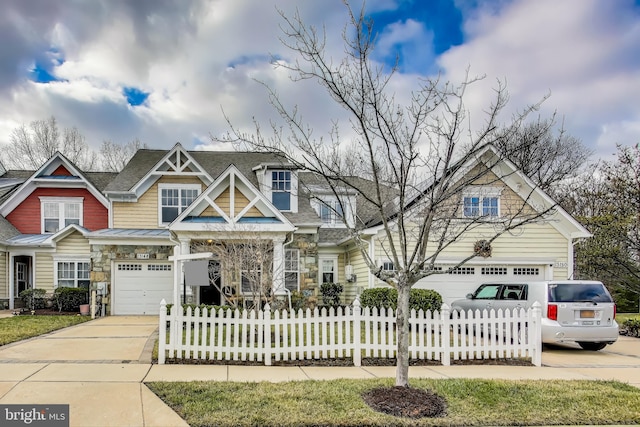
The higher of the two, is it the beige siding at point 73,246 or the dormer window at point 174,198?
the dormer window at point 174,198

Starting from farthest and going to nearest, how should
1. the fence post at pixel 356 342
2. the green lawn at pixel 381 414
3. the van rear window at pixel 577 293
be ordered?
the van rear window at pixel 577 293, the fence post at pixel 356 342, the green lawn at pixel 381 414

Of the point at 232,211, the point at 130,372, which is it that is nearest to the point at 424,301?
the point at 232,211

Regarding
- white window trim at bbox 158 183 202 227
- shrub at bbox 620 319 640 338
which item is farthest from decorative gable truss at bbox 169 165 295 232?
shrub at bbox 620 319 640 338

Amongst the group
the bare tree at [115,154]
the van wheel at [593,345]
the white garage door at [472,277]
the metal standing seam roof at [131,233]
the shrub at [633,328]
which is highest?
the bare tree at [115,154]

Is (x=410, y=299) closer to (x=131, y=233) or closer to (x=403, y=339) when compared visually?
(x=403, y=339)

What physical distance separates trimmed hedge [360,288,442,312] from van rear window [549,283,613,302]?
2.91 metres

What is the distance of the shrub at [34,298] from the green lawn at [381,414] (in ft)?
49.6

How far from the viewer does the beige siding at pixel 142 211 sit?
1934cm

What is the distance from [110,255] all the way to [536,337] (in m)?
14.9

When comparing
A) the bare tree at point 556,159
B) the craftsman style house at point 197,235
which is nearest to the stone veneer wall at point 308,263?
the craftsman style house at point 197,235

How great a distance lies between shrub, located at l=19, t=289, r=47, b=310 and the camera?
1884 cm

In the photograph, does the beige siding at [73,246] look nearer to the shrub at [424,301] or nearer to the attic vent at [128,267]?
the attic vent at [128,267]

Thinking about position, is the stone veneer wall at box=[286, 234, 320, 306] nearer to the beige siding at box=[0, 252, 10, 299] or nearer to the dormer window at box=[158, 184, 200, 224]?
the dormer window at box=[158, 184, 200, 224]

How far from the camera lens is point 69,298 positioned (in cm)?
1812
